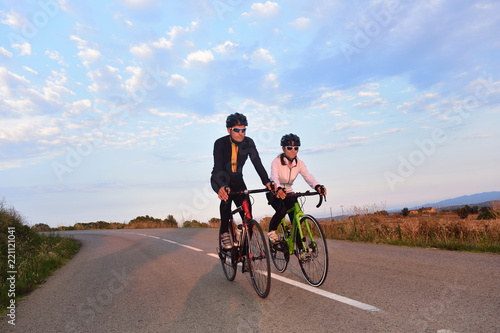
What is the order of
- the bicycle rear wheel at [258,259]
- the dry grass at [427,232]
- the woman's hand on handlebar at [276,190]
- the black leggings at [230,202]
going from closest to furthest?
the bicycle rear wheel at [258,259] → the woman's hand on handlebar at [276,190] → the black leggings at [230,202] → the dry grass at [427,232]

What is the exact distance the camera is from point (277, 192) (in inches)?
187

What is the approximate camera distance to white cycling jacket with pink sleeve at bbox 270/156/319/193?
5.47 metres

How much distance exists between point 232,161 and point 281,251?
1.62 m

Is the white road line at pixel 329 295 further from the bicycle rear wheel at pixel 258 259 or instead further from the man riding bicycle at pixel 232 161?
the man riding bicycle at pixel 232 161

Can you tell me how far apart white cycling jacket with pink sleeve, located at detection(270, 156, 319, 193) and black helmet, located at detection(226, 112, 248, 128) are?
0.86 metres

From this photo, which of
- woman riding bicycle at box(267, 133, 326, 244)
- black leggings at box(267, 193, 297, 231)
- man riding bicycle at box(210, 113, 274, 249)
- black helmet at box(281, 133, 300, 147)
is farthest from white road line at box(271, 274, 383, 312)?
black helmet at box(281, 133, 300, 147)

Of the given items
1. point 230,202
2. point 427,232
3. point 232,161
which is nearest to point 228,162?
point 232,161

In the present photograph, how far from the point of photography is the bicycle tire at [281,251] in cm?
536

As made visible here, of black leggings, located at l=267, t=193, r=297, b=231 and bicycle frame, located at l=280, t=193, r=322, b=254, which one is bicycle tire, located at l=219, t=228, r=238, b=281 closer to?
black leggings, located at l=267, t=193, r=297, b=231

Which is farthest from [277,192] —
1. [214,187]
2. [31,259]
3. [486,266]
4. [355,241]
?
[31,259]

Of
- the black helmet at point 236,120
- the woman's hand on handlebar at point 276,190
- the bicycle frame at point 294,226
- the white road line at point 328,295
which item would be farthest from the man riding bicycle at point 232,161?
the white road line at point 328,295

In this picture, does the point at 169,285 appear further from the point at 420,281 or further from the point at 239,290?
the point at 420,281

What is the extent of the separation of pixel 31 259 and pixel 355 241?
9.35 meters

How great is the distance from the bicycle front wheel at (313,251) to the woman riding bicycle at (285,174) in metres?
0.42
